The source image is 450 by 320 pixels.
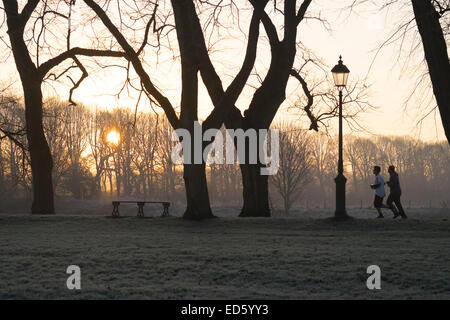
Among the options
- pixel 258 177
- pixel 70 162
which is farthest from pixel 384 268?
pixel 70 162

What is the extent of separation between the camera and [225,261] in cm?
983

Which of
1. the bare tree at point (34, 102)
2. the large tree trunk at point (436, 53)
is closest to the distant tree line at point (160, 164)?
the bare tree at point (34, 102)

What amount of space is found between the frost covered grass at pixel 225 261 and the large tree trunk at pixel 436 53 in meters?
2.98

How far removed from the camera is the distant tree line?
180 feet

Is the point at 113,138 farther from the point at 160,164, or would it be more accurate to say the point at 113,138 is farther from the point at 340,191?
the point at 340,191

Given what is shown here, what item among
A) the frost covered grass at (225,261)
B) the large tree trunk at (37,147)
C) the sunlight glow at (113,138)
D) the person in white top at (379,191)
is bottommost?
the frost covered grass at (225,261)

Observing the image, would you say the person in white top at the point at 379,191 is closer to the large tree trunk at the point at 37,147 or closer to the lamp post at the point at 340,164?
the lamp post at the point at 340,164

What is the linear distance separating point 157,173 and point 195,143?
193ft

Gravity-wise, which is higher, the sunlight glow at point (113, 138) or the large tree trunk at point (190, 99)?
the sunlight glow at point (113, 138)

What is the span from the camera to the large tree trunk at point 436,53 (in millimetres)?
15906

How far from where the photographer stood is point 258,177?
19.4m

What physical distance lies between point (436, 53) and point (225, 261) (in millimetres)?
8968

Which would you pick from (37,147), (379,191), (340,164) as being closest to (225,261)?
A: (340,164)
